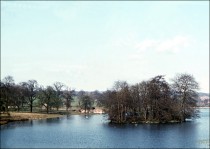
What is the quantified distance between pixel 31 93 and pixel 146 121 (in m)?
63.1

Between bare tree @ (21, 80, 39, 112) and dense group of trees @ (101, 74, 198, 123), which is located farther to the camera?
bare tree @ (21, 80, 39, 112)

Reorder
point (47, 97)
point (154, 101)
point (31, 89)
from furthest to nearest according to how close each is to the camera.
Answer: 1. point (31, 89)
2. point (47, 97)
3. point (154, 101)

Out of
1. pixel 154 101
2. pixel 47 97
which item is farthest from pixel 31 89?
pixel 154 101

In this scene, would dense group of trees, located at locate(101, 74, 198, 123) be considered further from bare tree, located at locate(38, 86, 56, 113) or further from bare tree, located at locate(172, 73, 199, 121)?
bare tree, located at locate(38, 86, 56, 113)

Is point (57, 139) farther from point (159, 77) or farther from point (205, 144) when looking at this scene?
point (159, 77)

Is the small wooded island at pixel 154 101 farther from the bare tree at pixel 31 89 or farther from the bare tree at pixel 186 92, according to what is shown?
the bare tree at pixel 31 89

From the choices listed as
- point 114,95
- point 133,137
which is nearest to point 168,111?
point 114,95

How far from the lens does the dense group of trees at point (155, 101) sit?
99.2 meters

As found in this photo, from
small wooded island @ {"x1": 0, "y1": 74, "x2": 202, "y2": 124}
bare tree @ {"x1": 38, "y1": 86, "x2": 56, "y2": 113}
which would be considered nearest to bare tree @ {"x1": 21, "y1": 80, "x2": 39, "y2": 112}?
bare tree @ {"x1": 38, "y1": 86, "x2": 56, "y2": 113}

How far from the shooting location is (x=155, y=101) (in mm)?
99375

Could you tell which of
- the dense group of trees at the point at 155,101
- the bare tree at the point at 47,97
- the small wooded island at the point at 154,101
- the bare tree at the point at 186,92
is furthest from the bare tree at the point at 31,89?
the bare tree at the point at 186,92

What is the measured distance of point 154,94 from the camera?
327ft

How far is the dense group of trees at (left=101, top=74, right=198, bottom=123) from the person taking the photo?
99188 millimetres

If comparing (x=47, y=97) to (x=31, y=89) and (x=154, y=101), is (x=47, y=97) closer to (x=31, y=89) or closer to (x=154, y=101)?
(x=31, y=89)
